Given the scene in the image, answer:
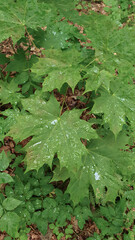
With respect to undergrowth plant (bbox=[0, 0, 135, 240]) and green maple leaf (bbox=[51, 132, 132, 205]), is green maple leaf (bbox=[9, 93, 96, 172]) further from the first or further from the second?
green maple leaf (bbox=[51, 132, 132, 205])

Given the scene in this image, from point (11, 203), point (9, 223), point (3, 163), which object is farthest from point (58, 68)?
point (9, 223)

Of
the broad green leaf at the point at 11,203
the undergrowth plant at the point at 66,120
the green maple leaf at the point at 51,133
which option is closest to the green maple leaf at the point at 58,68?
the undergrowth plant at the point at 66,120

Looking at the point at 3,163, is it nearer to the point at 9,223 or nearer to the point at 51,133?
the point at 9,223

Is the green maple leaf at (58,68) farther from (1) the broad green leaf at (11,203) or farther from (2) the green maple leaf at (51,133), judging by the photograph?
(1) the broad green leaf at (11,203)

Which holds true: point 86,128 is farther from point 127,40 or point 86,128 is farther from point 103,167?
point 127,40

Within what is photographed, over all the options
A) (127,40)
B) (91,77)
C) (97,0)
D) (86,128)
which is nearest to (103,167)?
(86,128)

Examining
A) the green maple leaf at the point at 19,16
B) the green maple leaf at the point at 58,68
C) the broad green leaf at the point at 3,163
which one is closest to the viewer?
the green maple leaf at the point at 58,68
